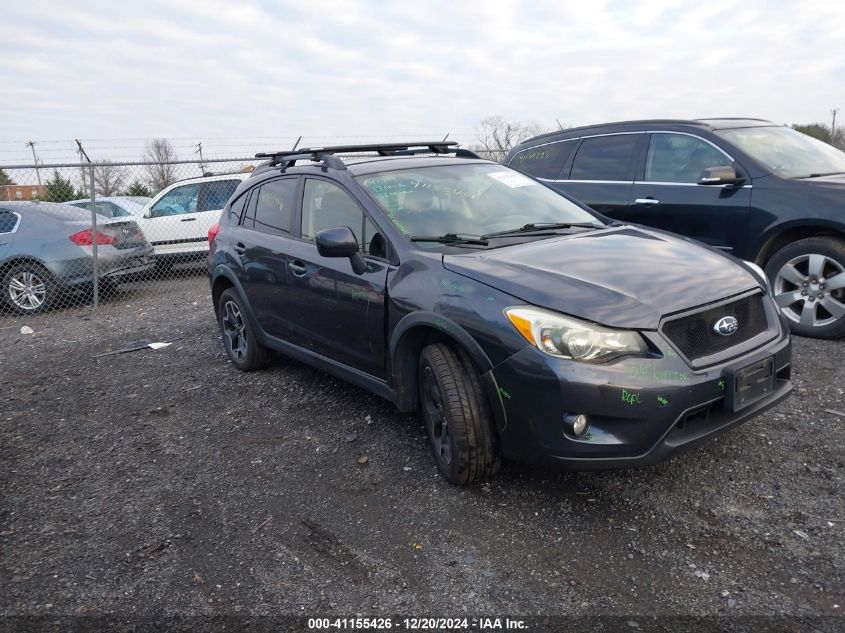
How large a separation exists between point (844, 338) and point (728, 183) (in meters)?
1.57

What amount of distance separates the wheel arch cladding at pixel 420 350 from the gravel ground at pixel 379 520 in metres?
0.48

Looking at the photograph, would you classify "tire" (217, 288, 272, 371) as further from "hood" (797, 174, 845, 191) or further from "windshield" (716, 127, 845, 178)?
"hood" (797, 174, 845, 191)

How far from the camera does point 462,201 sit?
4.22 meters

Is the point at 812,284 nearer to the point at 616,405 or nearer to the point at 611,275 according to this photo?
the point at 611,275

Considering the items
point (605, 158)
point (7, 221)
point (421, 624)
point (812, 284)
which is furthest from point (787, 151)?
point (7, 221)

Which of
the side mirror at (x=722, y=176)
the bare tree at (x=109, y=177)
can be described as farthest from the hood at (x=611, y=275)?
the bare tree at (x=109, y=177)

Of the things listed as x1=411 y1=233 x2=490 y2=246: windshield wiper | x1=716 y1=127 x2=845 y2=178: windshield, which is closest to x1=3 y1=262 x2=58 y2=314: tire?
x1=411 y1=233 x2=490 y2=246: windshield wiper

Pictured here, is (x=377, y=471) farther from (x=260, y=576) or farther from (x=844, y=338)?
(x=844, y=338)

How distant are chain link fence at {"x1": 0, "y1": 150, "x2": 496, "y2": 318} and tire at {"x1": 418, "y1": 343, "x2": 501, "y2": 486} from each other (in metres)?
7.17

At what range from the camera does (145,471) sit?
4082 millimetres

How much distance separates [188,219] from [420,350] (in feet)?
28.7

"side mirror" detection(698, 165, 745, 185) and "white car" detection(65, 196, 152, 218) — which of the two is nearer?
"side mirror" detection(698, 165, 745, 185)

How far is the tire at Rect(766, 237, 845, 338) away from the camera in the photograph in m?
5.32

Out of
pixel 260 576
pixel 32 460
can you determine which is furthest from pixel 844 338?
pixel 32 460
